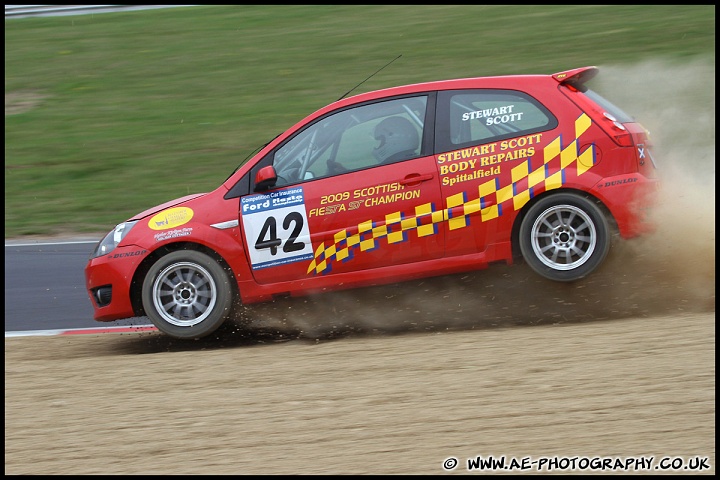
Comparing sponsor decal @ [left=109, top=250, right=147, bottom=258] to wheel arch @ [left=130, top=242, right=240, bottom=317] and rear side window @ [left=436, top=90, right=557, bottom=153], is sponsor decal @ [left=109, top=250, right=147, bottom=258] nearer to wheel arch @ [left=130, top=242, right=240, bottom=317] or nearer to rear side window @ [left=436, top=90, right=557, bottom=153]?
wheel arch @ [left=130, top=242, right=240, bottom=317]

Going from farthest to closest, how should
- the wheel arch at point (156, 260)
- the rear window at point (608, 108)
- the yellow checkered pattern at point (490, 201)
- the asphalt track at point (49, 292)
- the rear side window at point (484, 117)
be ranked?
the asphalt track at point (49, 292) < the wheel arch at point (156, 260) < the rear window at point (608, 108) < the rear side window at point (484, 117) < the yellow checkered pattern at point (490, 201)

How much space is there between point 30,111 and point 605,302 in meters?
12.5

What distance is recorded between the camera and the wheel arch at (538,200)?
7078 mm

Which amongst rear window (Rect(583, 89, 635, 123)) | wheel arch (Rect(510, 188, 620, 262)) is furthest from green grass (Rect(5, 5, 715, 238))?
rear window (Rect(583, 89, 635, 123))

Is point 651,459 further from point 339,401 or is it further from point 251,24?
point 251,24

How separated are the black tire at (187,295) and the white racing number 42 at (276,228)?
339 mm

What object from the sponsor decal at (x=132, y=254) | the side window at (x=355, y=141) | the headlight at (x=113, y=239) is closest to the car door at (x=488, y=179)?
the side window at (x=355, y=141)

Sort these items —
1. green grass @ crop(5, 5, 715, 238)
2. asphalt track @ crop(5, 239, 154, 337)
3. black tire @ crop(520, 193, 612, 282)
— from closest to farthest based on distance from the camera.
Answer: black tire @ crop(520, 193, 612, 282), asphalt track @ crop(5, 239, 154, 337), green grass @ crop(5, 5, 715, 238)

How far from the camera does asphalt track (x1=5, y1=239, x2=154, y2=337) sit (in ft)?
28.1

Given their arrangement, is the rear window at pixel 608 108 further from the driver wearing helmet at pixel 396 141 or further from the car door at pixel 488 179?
the driver wearing helmet at pixel 396 141

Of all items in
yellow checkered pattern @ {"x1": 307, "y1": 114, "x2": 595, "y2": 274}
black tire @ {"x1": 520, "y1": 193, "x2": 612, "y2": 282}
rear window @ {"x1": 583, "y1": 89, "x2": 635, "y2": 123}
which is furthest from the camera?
rear window @ {"x1": 583, "y1": 89, "x2": 635, "y2": 123}

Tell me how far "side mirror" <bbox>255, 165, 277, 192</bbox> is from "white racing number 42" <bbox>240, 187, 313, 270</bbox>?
0.07 m

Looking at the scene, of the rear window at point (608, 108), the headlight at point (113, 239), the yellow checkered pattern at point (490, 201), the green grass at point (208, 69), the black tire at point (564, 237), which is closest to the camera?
the black tire at point (564, 237)

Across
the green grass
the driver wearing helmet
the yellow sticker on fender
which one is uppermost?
the green grass
